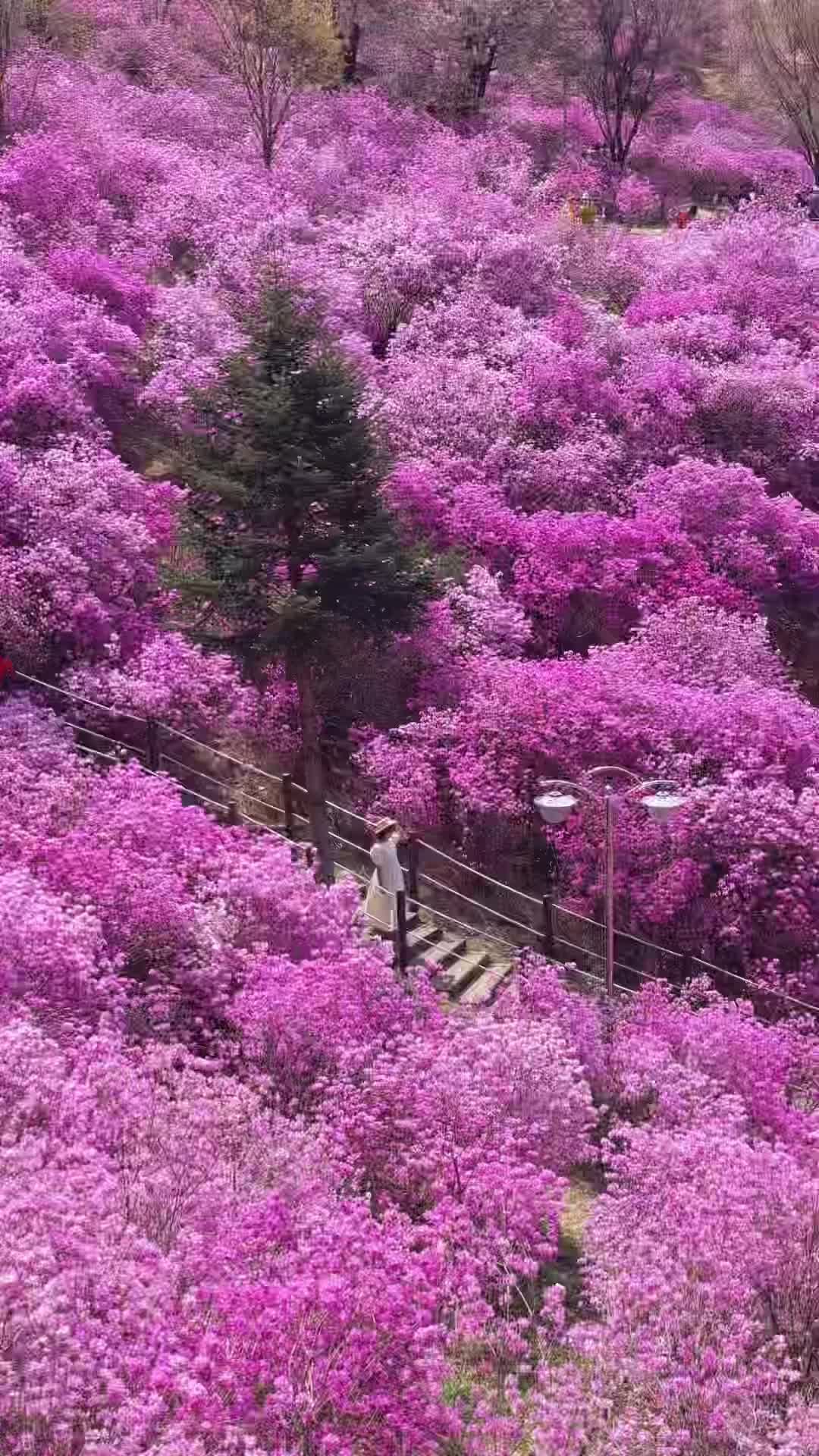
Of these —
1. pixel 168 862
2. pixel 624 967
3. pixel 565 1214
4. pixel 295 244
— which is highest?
pixel 295 244

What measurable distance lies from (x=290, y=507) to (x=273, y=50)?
94.8 ft

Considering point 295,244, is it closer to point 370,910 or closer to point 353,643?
point 353,643

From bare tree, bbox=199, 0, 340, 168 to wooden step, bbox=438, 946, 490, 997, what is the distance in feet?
95.2

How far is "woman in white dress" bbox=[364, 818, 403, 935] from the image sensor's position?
16.2 meters

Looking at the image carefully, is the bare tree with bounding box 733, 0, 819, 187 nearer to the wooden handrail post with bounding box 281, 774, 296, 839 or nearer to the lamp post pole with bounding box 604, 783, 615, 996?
the wooden handrail post with bounding box 281, 774, 296, 839

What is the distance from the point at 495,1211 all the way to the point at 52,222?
1070 inches

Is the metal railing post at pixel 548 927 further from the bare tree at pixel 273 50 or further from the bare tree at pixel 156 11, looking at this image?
the bare tree at pixel 156 11

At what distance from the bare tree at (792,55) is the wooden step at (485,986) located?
42.4 m

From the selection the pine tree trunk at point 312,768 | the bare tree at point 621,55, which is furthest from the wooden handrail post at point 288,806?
the bare tree at point 621,55

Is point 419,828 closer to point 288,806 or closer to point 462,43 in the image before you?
point 288,806

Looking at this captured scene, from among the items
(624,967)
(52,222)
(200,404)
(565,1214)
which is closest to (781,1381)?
(565,1214)

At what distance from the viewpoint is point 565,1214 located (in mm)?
13148

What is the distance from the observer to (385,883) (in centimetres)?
1639

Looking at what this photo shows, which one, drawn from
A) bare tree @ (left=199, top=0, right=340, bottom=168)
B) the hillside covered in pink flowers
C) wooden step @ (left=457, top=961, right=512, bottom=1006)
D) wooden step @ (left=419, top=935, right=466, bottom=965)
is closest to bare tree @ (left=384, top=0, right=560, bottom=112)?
bare tree @ (left=199, top=0, right=340, bottom=168)
